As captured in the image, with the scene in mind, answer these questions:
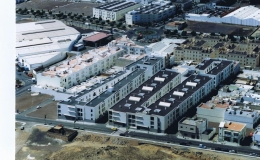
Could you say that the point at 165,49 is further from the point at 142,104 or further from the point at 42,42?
the point at 142,104

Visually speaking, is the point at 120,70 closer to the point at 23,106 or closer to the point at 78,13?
the point at 23,106

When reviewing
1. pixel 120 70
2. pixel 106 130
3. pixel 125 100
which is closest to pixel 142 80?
pixel 120 70

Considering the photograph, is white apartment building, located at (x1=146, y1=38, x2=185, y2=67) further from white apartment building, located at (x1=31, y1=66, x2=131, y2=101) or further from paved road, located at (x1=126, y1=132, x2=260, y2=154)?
paved road, located at (x1=126, y1=132, x2=260, y2=154)

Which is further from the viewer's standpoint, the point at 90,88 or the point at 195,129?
the point at 90,88

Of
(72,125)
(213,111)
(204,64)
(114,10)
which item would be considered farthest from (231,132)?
(114,10)

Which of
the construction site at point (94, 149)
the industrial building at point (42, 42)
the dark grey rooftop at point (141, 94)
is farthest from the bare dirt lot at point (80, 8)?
the construction site at point (94, 149)

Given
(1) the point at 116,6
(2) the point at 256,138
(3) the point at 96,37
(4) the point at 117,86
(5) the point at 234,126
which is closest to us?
(2) the point at 256,138

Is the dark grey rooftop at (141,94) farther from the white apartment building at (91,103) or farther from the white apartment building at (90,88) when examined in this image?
the white apartment building at (90,88)
